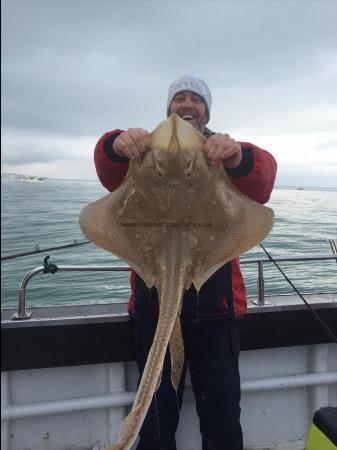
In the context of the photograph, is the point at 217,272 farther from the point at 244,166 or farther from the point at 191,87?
the point at 191,87

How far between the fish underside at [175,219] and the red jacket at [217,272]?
30cm

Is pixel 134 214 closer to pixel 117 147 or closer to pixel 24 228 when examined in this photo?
pixel 117 147

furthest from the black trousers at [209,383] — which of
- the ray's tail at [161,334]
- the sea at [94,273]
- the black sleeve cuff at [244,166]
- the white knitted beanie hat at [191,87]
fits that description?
the sea at [94,273]

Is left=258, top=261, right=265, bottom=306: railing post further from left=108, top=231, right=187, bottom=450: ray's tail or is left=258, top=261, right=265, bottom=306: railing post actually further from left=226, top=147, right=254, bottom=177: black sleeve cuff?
left=108, top=231, right=187, bottom=450: ray's tail

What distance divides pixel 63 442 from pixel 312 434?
6.48 ft

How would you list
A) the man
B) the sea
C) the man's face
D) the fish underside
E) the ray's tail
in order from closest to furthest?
1. the ray's tail
2. the fish underside
3. the man
4. the man's face
5. the sea

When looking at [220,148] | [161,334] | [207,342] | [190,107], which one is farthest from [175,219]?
[190,107]

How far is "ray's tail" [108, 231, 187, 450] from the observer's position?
1658 mm

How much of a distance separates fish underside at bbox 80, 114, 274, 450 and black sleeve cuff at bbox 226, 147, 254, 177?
0.68 feet

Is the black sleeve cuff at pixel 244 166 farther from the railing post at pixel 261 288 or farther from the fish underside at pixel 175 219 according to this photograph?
the railing post at pixel 261 288

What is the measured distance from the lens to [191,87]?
2.91 meters

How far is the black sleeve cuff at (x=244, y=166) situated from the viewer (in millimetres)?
2291

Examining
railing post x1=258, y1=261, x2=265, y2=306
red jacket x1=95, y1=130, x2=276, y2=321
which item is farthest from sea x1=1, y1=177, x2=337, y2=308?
red jacket x1=95, y1=130, x2=276, y2=321

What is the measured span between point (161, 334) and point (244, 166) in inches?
41.9
